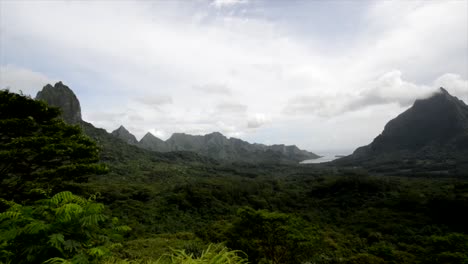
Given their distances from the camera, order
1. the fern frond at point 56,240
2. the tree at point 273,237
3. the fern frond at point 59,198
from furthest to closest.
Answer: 1. the tree at point 273,237
2. the fern frond at point 59,198
3. the fern frond at point 56,240

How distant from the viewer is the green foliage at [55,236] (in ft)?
9.49

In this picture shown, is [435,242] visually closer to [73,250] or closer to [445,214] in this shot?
[73,250]

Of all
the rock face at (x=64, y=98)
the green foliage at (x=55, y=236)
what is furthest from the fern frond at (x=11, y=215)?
the rock face at (x=64, y=98)

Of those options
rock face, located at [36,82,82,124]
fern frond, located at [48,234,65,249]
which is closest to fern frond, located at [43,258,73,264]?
fern frond, located at [48,234,65,249]

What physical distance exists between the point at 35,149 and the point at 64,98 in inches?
7221

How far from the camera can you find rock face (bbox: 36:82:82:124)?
169 meters

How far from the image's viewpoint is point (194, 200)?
67062 millimetres

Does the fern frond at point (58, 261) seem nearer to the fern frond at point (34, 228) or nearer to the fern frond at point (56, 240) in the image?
the fern frond at point (56, 240)

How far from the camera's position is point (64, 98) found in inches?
6786

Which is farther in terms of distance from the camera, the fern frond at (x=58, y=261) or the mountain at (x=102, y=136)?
the mountain at (x=102, y=136)

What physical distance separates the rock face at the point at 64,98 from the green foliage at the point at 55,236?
18150cm

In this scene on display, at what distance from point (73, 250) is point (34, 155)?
1042cm

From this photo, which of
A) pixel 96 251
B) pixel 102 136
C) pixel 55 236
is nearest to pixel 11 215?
pixel 55 236

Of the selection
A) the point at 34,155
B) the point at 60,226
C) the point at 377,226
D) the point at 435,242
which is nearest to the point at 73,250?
the point at 60,226
